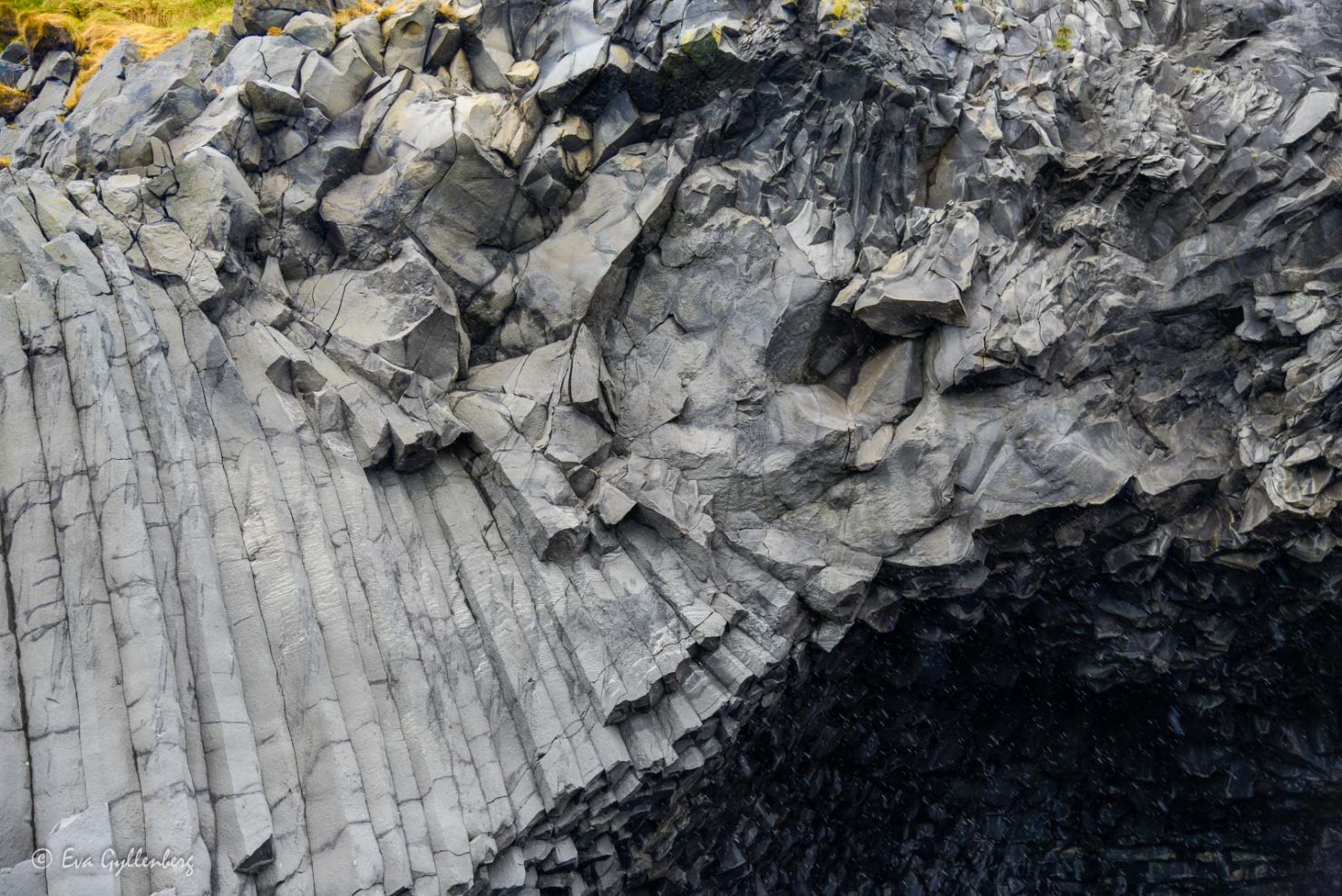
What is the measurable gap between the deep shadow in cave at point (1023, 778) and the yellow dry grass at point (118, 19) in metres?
16.7

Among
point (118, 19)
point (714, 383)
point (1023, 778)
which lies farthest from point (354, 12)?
point (1023, 778)

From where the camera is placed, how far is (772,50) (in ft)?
50.9

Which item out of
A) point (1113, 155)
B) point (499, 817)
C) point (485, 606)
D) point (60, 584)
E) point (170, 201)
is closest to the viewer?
point (60, 584)

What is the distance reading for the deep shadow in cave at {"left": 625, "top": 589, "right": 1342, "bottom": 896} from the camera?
54.2 ft

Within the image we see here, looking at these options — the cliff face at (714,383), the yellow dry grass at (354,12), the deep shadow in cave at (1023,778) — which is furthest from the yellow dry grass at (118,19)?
the deep shadow in cave at (1023,778)

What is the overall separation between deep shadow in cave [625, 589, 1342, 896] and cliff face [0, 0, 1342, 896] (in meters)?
0.11

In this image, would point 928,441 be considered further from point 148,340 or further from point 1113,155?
point 148,340

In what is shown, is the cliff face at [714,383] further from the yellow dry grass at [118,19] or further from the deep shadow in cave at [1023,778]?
the yellow dry grass at [118,19]

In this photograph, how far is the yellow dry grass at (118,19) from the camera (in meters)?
18.6

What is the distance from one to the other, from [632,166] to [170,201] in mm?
6708

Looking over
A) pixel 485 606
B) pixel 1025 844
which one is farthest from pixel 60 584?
pixel 1025 844


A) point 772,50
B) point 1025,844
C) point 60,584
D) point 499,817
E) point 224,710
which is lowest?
point 1025,844

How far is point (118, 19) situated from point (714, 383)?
14527 millimetres

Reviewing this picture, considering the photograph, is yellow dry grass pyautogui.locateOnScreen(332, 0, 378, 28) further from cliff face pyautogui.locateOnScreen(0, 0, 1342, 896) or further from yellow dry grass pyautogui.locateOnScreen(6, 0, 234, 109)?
yellow dry grass pyautogui.locateOnScreen(6, 0, 234, 109)
